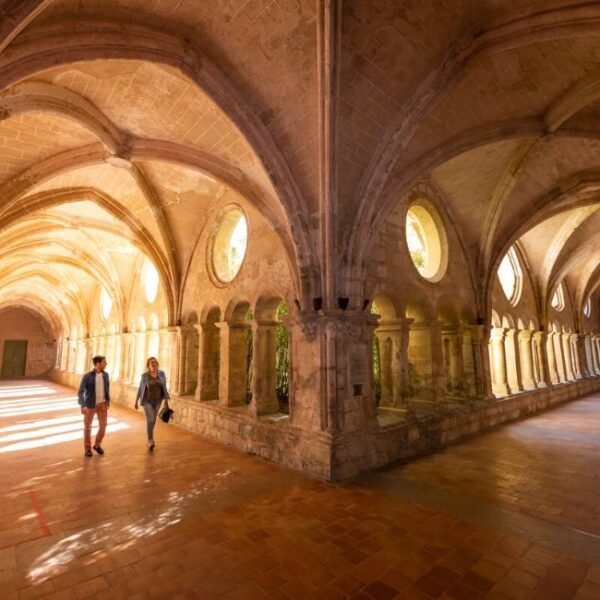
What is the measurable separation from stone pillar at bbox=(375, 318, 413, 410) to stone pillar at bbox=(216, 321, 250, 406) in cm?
271

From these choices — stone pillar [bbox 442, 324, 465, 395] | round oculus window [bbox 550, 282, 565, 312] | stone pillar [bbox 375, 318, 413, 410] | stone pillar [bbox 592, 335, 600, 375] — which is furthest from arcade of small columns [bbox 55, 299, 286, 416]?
stone pillar [bbox 592, 335, 600, 375]

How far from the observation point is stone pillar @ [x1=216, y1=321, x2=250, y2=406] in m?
6.94

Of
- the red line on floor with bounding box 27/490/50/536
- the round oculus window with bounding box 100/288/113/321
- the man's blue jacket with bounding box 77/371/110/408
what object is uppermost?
the round oculus window with bounding box 100/288/113/321

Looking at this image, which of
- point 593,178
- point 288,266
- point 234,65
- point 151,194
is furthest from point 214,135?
point 593,178

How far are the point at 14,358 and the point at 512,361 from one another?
1115 inches

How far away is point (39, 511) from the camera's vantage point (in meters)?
3.67

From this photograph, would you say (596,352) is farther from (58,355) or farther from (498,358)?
(58,355)

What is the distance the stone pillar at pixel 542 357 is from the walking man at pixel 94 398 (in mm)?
11831

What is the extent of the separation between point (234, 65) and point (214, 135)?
119 cm

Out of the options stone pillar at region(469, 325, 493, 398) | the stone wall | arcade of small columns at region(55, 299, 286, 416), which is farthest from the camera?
the stone wall

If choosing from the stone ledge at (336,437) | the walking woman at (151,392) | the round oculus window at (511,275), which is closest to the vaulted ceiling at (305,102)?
the stone ledge at (336,437)

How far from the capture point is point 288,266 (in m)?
5.53

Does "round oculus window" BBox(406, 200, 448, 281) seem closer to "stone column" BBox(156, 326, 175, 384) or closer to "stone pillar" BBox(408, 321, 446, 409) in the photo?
"stone pillar" BBox(408, 321, 446, 409)

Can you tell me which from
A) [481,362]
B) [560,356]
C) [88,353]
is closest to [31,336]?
[88,353]
